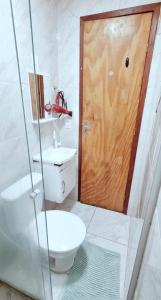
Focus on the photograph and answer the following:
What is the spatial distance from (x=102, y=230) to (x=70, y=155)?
87 centimetres

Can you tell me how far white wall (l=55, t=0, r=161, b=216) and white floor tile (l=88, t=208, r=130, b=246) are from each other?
0.61ft

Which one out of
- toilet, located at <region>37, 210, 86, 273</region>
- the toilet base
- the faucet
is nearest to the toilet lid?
toilet, located at <region>37, 210, 86, 273</region>

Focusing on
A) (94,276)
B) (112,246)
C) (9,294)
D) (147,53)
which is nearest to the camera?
(9,294)

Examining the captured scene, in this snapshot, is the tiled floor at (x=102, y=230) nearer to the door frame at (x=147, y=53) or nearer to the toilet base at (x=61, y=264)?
the toilet base at (x=61, y=264)

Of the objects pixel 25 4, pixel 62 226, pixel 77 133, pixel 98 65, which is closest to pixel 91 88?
pixel 98 65

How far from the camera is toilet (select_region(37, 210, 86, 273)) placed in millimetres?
1078

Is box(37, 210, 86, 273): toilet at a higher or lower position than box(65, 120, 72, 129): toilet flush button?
lower

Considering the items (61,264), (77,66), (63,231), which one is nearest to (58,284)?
(61,264)

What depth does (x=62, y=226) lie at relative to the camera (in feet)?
4.17

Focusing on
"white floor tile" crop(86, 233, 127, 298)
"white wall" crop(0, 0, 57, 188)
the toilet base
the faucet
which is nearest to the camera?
"white wall" crop(0, 0, 57, 188)

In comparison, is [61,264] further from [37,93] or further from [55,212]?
[37,93]

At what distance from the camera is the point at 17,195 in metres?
1.02

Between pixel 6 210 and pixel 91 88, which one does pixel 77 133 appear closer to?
pixel 91 88

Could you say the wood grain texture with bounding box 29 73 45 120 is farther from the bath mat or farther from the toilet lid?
the bath mat
